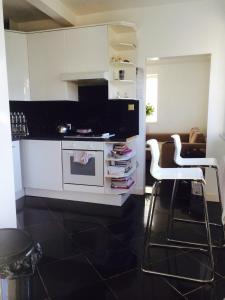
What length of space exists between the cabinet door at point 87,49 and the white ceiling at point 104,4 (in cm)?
27

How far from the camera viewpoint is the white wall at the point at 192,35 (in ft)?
10.1

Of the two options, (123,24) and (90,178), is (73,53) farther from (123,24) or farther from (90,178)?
(90,178)

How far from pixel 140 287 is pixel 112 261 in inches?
14.3

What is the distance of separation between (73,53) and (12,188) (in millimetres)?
2255

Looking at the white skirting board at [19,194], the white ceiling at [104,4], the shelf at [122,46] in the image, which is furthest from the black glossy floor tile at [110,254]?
the white ceiling at [104,4]

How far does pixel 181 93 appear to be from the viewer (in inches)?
246

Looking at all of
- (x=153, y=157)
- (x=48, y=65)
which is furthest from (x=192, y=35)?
(x=153, y=157)

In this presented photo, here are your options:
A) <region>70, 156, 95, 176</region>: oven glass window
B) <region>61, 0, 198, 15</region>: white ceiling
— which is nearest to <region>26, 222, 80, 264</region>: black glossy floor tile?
<region>70, 156, 95, 176</region>: oven glass window

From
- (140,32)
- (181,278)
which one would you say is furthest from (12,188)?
(140,32)

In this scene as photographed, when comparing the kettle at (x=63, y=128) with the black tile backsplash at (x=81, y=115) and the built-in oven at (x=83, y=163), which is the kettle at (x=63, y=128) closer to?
the black tile backsplash at (x=81, y=115)

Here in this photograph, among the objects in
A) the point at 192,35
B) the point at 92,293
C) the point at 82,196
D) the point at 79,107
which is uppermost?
the point at 192,35

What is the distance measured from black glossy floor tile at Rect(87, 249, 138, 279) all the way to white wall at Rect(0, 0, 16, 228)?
76 centimetres

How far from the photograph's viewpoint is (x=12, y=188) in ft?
5.68

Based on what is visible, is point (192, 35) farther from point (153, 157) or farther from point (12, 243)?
point (12, 243)
